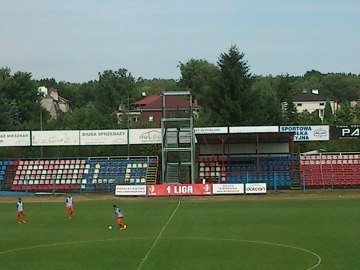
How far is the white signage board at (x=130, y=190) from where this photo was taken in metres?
55.2

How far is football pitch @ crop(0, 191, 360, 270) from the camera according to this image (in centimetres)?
Result: 2378

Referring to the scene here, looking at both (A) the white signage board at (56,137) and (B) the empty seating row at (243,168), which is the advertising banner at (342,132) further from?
(A) the white signage board at (56,137)

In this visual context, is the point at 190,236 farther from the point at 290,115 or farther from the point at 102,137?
the point at 290,115

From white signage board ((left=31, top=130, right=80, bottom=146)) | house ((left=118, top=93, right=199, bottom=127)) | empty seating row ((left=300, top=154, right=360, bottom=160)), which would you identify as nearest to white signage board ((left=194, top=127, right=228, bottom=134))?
empty seating row ((left=300, top=154, right=360, bottom=160))

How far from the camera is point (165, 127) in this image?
63.5 meters

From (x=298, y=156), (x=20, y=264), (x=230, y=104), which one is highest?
(x=230, y=104)

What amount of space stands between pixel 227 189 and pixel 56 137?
20565 millimetres

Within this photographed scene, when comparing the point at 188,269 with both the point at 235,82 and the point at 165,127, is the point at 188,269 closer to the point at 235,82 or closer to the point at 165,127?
the point at 165,127

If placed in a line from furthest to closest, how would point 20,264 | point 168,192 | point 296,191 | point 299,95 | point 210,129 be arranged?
1. point 299,95
2. point 210,129
3. point 296,191
4. point 168,192
5. point 20,264

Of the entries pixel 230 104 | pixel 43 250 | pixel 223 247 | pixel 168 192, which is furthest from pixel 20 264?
pixel 230 104

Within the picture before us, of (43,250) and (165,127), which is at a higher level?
(165,127)

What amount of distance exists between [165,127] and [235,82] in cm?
3112

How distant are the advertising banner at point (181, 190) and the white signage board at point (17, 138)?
17566 mm

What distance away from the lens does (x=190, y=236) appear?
30578 millimetres
